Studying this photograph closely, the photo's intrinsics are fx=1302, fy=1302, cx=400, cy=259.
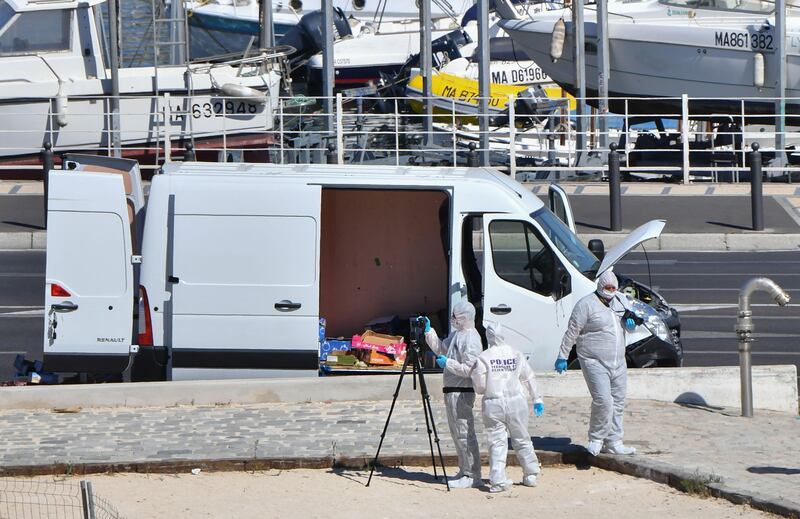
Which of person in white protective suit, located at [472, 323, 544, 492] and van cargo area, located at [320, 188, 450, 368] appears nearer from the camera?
person in white protective suit, located at [472, 323, 544, 492]

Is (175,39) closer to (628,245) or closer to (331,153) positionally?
(331,153)

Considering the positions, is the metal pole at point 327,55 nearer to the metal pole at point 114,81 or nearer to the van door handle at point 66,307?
the metal pole at point 114,81

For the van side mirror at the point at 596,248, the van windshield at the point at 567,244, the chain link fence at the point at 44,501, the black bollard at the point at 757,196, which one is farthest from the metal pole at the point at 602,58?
the chain link fence at the point at 44,501

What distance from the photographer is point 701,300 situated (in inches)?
641

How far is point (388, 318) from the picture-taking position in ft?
43.1

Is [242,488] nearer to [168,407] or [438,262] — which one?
[168,407]

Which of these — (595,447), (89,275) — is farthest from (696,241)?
(89,275)

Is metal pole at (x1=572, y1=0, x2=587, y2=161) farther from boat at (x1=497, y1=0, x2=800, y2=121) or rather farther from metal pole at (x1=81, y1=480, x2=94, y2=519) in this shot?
metal pole at (x1=81, y1=480, x2=94, y2=519)

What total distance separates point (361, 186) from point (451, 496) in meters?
3.32

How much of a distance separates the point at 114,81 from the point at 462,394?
18.4 metres

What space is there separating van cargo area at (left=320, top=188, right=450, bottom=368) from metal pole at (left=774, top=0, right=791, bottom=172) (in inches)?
573

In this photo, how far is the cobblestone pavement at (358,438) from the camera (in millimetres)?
9156

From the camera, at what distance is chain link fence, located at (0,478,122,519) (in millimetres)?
8188

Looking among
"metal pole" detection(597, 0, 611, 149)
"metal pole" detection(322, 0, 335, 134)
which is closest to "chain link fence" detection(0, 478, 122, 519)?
"metal pole" detection(322, 0, 335, 134)
